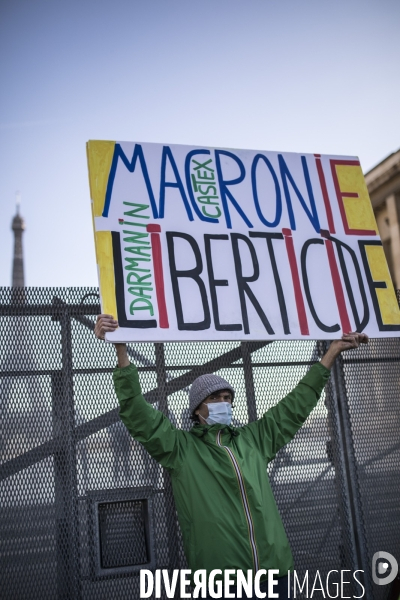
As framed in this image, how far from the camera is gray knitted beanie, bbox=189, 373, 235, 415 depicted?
135 inches

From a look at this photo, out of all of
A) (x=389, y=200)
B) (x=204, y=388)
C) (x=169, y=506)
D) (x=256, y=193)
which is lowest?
(x=169, y=506)

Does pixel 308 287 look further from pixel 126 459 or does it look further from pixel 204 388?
pixel 126 459

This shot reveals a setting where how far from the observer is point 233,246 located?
12.9ft

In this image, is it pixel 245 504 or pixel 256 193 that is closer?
pixel 245 504

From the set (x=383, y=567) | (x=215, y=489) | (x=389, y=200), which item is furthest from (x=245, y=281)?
(x=389, y=200)

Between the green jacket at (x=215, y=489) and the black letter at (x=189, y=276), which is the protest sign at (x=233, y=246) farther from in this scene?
the green jacket at (x=215, y=489)

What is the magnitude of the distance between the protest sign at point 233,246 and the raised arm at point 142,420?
9.4 inches

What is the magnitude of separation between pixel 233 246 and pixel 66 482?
1.70 metres

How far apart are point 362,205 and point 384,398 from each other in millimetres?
1352

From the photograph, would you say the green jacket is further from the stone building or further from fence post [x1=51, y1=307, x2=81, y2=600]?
the stone building

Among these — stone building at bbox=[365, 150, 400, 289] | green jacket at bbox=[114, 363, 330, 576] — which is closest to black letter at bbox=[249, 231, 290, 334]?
green jacket at bbox=[114, 363, 330, 576]

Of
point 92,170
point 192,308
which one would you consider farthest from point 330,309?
point 92,170

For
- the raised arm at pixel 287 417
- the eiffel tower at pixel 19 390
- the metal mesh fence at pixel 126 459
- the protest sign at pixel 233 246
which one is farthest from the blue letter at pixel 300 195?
the eiffel tower at pixel 19 390

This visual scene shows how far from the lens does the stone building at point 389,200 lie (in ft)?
103
